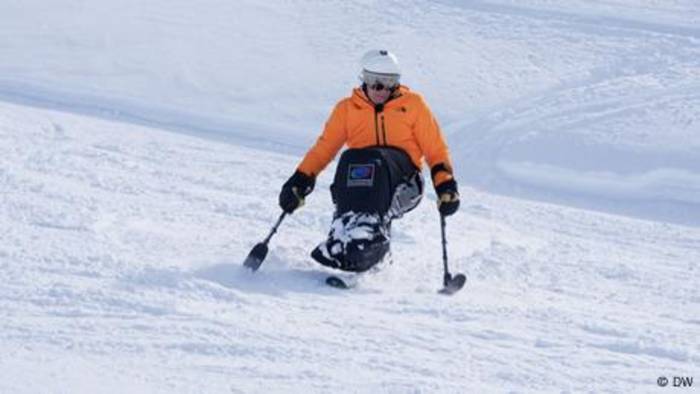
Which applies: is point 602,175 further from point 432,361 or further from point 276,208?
point 432,361

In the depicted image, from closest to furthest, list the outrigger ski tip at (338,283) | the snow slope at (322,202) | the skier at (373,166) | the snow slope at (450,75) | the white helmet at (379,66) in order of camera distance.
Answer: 1. the snow slope at (322,202)
2. the outrigger ski tip at (338,283)
3. the skier at (373,166)
4. the white helmet at (379,66)
5. the snow slope at (450,75)

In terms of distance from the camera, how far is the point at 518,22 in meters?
13.7

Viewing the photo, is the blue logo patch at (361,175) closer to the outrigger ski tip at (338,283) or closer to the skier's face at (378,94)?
the skier's face at (378,94)

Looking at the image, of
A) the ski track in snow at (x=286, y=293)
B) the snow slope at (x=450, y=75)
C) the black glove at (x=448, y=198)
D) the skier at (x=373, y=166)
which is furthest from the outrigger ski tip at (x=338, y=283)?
the snow slope at (x=450, y=75)

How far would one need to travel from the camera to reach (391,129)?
6160 mm

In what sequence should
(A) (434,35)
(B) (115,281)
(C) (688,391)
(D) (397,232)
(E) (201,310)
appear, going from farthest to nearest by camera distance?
1. (A) (434,35)
2. (D) (397,232)
3. (B) (115,281)
4. (E) (201,310)
5. (C) (688,391)

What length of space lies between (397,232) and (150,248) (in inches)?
61.7

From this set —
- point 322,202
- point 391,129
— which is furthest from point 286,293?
point 322,202

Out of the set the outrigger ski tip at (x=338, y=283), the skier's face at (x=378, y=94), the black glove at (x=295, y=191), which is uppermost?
the skier's face at (x=378, y=94)

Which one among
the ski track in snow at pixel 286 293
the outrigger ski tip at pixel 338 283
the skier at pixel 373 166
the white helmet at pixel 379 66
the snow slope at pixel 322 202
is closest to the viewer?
the ski track in snow at pixel 286 293

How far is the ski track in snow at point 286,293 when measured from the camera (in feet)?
14.4

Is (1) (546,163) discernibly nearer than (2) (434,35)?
Yes

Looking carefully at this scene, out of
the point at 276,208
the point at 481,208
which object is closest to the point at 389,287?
the point at 276,208

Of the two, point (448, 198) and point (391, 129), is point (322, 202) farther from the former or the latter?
point (448, 198)
